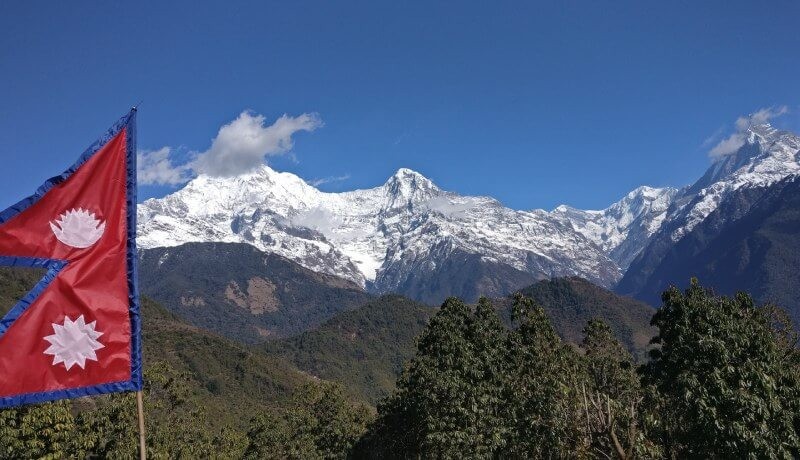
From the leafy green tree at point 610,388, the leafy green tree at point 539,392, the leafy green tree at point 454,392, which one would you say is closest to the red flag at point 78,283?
the leafy green tree at point 610,388

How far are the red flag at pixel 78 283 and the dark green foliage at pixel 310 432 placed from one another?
70.6m

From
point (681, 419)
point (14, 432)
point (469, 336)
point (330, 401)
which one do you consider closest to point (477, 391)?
point (469, 336)

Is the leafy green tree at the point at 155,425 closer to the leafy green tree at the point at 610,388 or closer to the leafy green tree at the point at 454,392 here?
the leafy green tree at the point at 454,392

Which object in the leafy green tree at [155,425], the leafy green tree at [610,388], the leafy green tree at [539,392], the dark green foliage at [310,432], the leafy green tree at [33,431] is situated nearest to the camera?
the leafy green tree at [610,388]

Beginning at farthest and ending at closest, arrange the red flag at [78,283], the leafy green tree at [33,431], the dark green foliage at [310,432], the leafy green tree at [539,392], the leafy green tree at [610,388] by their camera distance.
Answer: the dark green foliage at [310,432], the leafy green tree at [33,431], the leafy green tree at [539,392], the leafy green tree at [610,388], the red flag at [78,283]

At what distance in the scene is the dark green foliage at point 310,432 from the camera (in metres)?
80.9

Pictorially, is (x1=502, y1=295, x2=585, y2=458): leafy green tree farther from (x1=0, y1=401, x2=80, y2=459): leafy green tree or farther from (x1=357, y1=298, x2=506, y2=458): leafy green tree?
(x1=0, y1=401, x2=80, y2=459): leafy green tree

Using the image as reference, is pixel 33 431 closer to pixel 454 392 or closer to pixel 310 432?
pixel 454 392

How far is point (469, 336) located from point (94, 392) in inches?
2028

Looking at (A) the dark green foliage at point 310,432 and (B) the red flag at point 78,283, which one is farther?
(A) the dark green foliage at point 310,432

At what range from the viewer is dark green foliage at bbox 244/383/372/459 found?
80.9 metres

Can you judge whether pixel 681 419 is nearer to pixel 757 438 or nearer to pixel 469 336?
pixel 757 438

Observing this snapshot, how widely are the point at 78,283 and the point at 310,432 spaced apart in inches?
2946

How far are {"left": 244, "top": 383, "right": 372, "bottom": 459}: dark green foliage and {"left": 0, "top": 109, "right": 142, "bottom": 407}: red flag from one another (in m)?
70.6
